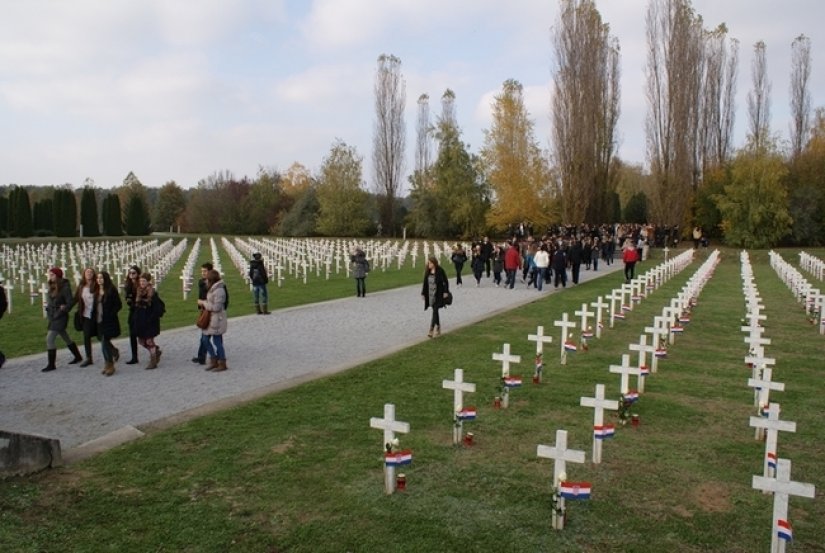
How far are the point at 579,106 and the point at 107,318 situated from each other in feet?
119

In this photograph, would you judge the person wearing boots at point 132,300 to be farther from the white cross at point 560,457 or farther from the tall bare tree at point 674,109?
the tall bare tree at point 674,109

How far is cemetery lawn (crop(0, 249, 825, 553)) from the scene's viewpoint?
4.90 meters

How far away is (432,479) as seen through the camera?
5926 millimetres

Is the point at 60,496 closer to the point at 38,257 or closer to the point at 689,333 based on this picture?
the point at 689,333

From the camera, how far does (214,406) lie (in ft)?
27.0

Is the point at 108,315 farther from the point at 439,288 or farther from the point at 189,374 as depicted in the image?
the point at 439,288

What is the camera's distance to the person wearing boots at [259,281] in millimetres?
16203

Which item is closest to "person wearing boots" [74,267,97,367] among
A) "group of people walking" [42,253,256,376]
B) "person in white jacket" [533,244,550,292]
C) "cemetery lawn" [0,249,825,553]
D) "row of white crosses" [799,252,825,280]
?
"group of people walking" [42,253,256,376]

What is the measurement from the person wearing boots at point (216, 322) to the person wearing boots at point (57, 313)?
2193 mm

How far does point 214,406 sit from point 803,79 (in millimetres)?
52487

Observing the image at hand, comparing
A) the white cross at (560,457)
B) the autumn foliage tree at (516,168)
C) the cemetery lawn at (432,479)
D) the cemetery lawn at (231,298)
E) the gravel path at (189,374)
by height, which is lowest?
the cemetery lawn at (432,479)

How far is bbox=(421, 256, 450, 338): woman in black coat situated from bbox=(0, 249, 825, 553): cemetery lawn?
326 centimetres

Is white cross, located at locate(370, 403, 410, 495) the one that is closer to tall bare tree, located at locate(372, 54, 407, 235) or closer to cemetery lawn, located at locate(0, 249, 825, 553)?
cemetery lawn, located at locate(0, 249, 825, 553)

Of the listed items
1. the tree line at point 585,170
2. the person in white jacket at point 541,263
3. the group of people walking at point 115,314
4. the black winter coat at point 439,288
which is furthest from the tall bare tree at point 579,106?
the group of people walking at point 115,314
